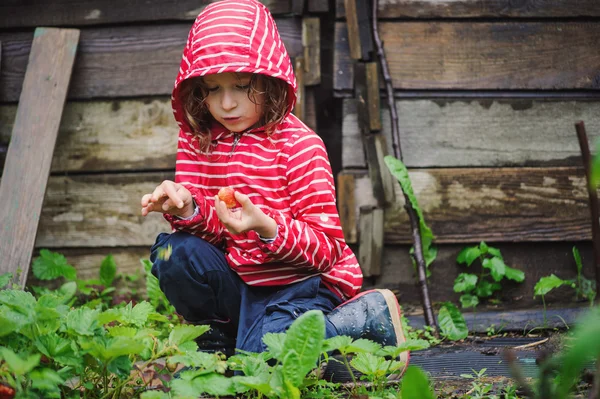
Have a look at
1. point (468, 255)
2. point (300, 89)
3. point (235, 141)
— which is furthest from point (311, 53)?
point (468, 255)

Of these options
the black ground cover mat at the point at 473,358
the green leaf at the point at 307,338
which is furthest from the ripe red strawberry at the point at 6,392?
the black ground cover mat at the point at 473,358

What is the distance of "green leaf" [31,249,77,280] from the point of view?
2973 mm

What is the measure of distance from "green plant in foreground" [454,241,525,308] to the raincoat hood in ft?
4.20

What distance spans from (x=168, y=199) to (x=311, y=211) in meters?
0.44

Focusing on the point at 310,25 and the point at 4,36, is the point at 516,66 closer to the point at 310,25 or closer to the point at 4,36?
the point at 310,25

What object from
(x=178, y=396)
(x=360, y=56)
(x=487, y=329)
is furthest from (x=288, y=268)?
(x=360, y=56)

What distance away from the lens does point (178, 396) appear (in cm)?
138

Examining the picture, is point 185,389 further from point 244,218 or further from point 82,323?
point 244,218

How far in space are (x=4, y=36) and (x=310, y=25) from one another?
150 centimetres

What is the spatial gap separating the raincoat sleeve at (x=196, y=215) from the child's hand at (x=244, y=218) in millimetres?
272

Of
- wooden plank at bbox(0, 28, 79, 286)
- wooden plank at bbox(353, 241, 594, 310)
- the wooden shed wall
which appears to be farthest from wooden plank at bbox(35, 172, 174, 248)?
wooden plank at bbox(353, 241, 594, 310)

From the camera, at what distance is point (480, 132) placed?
10.0 ft

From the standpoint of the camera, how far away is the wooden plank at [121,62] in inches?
122

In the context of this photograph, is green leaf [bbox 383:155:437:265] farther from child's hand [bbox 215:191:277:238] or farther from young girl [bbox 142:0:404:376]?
child's hand [bbox 215:191:277:238]
